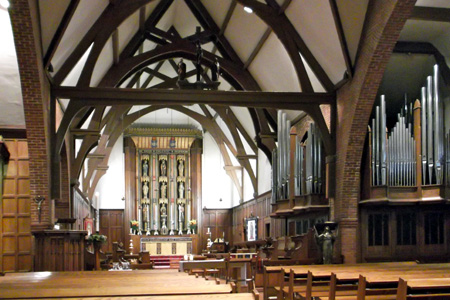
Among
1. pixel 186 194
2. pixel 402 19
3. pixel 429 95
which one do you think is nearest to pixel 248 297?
pixel 402 19

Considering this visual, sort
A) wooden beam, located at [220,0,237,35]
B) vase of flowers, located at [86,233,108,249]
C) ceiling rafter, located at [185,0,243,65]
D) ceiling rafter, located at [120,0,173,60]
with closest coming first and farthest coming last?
1. vase of flowers, located at [86,233,108,249]
2. wooden beam, located at [220,0,237,35]
3. ceiling rafter, located at [120,0,173,60]
4. ceiling rafter, located at [185,0,243,65]

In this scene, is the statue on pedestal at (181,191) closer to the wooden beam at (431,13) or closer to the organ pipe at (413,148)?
the organ pipe at (413,148)

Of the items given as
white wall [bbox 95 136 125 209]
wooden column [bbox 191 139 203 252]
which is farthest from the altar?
white wall [bbox 95 136 125 209]

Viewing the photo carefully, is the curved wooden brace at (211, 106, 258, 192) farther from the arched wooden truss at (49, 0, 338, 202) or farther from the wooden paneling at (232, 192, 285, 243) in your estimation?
the wooden paneling at (232, 192, 285, 243)

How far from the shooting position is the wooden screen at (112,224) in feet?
82.5

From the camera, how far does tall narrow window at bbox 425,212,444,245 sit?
11625mm

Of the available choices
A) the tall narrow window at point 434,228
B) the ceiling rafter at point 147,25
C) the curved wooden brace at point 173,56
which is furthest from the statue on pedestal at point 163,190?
the tall narrow window at point 434,228

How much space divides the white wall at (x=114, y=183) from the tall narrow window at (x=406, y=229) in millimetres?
15949

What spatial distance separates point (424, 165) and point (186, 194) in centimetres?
1645

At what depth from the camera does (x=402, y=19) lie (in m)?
9.80

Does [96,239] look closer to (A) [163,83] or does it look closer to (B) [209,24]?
(B) [209,24]

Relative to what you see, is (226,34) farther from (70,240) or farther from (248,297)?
(248,297)

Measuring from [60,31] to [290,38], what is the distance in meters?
4.90

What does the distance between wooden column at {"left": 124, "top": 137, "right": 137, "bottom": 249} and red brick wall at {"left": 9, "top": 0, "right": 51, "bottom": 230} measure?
545 inches
